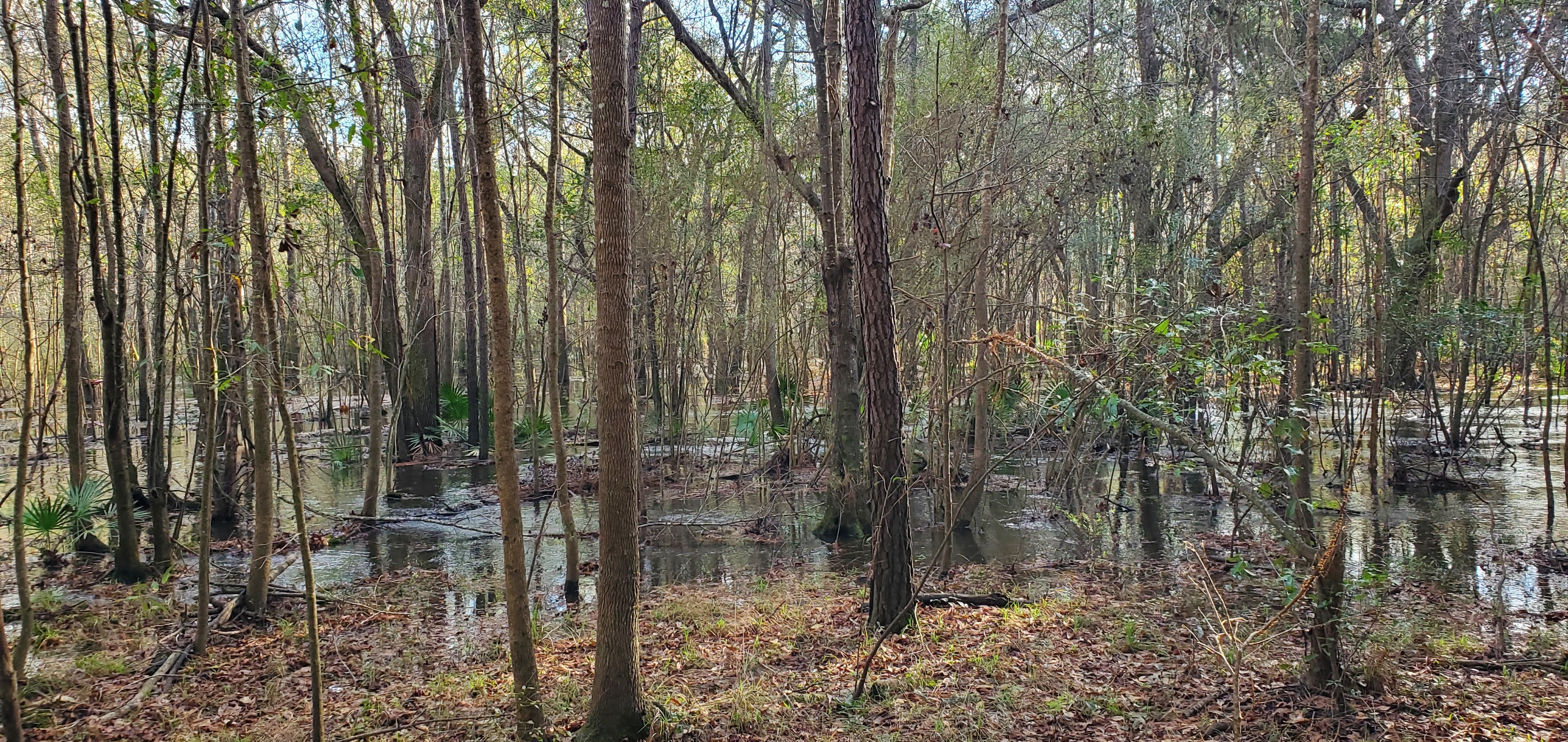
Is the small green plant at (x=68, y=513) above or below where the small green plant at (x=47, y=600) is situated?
above

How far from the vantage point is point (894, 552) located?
6141 mm

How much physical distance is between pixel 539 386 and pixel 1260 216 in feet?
39.4

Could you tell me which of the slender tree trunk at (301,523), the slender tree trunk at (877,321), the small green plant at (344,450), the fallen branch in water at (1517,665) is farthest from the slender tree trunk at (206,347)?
the small green plant at (344,450)

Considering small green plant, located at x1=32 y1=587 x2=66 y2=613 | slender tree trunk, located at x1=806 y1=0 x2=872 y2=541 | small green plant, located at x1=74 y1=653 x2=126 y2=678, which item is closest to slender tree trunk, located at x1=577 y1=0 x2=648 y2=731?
small green plant, located at x1=74 y1=653 x2=126 y2=678

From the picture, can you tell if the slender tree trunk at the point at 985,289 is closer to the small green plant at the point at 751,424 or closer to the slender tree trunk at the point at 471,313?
the small green plant at the point at 751,424

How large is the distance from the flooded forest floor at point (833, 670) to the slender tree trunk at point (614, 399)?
342 mm

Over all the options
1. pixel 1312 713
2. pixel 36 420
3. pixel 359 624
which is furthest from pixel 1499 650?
pixel 36 420

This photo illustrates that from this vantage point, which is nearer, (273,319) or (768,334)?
(273,319)

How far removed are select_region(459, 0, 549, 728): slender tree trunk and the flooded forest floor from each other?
0.56m

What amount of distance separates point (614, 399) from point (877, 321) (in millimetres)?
2476

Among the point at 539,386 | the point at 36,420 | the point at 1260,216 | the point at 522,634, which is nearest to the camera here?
the point at 522,634

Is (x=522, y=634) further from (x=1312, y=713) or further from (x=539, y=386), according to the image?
(x=539, y=386)

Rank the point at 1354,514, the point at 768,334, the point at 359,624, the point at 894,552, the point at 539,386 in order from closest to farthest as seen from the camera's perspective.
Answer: the point at 894,552, the point at 359,624, the point at 539,386, the point at 1354,514, the point at 768,334

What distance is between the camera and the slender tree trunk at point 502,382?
3947 millimetres
